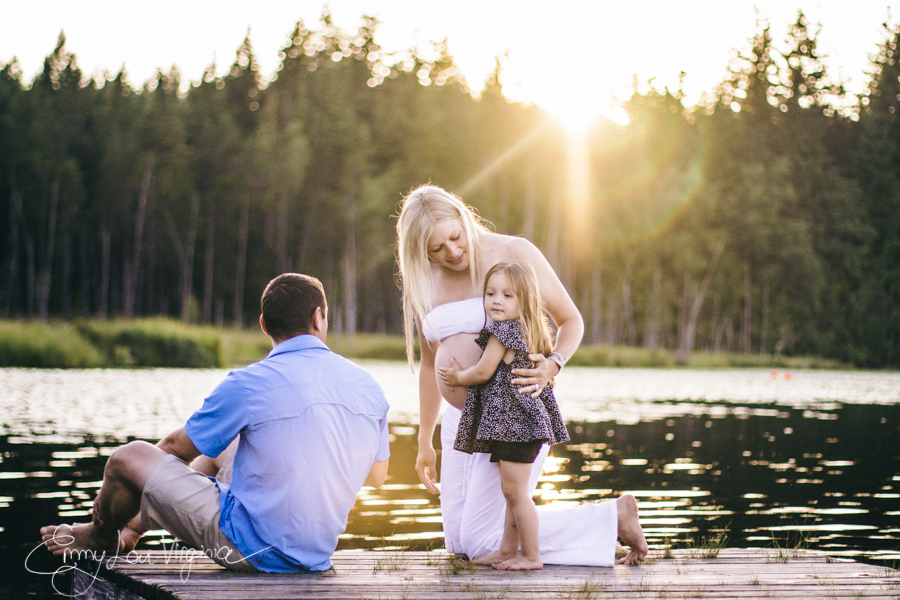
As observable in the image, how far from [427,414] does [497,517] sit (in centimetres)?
55

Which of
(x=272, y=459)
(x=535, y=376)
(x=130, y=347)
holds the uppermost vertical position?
(x=535, y=376)

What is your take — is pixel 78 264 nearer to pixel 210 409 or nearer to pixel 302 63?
pixel 302 63

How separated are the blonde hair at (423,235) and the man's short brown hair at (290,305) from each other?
0.56 m

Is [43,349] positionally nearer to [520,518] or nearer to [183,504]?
[183,504]

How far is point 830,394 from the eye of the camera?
70.8ft

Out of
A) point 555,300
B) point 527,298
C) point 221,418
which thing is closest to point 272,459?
point 221,418

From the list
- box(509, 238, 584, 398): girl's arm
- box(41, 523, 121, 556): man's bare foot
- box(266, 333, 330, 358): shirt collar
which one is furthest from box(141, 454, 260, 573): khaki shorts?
box(509, 238, 584, 398): girl's arm

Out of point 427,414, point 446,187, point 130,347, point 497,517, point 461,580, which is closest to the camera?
point 461,580

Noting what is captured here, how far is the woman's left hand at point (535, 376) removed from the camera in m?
3.40

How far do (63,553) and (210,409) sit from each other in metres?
0.93

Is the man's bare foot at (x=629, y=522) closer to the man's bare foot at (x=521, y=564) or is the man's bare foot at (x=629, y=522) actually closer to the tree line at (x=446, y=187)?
the man's bare foot at (x=521, y=564)

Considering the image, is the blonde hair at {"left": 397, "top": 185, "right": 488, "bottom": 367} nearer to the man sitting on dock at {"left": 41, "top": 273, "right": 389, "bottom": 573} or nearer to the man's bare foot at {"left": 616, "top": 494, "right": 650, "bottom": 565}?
the man sitting on dock at {"left": 41, "top": 273, "right": 389, "bottom": 573}

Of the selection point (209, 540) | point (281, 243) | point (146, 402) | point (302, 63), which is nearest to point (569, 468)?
point (209, 540)

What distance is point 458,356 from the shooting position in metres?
3.63
